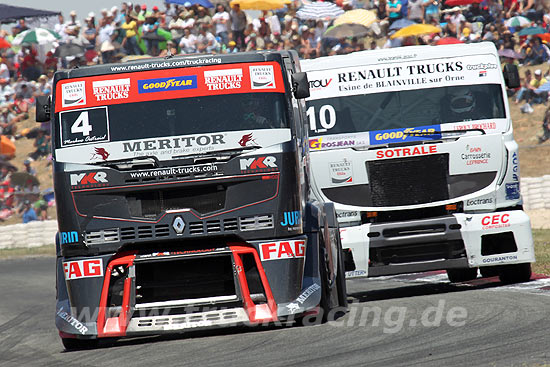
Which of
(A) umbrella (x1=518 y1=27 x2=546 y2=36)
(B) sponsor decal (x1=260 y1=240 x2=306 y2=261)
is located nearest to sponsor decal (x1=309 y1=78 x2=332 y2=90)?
(B) sponsor decal (x1=260 y1=240 x2=306 y2=261)

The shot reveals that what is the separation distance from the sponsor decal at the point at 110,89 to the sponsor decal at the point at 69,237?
48.3 inches

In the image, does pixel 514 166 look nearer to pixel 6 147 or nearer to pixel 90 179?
pixel 90 179

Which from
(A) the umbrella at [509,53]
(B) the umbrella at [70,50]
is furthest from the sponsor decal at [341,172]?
(B) the umbrella at [70,50]

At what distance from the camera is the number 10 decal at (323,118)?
1205cm

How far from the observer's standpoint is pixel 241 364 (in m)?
7.55

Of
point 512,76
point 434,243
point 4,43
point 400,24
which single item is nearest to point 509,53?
point 400,24

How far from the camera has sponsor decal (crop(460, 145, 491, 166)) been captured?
11.7 metres

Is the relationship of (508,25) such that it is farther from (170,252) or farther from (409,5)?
(170,252)

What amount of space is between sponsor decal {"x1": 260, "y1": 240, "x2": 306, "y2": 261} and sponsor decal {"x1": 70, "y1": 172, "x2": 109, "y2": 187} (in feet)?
4.92

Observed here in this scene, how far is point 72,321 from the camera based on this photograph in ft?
30.1

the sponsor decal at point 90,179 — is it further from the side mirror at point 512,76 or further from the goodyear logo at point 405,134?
the side mirror at point 512,76

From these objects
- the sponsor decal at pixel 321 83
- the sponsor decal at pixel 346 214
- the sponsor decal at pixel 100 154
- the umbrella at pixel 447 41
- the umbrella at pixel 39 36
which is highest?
the umbrella at pixel 39 36

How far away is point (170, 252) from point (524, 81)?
71.0 ft

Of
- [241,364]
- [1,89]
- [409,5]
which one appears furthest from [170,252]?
[1,89]
